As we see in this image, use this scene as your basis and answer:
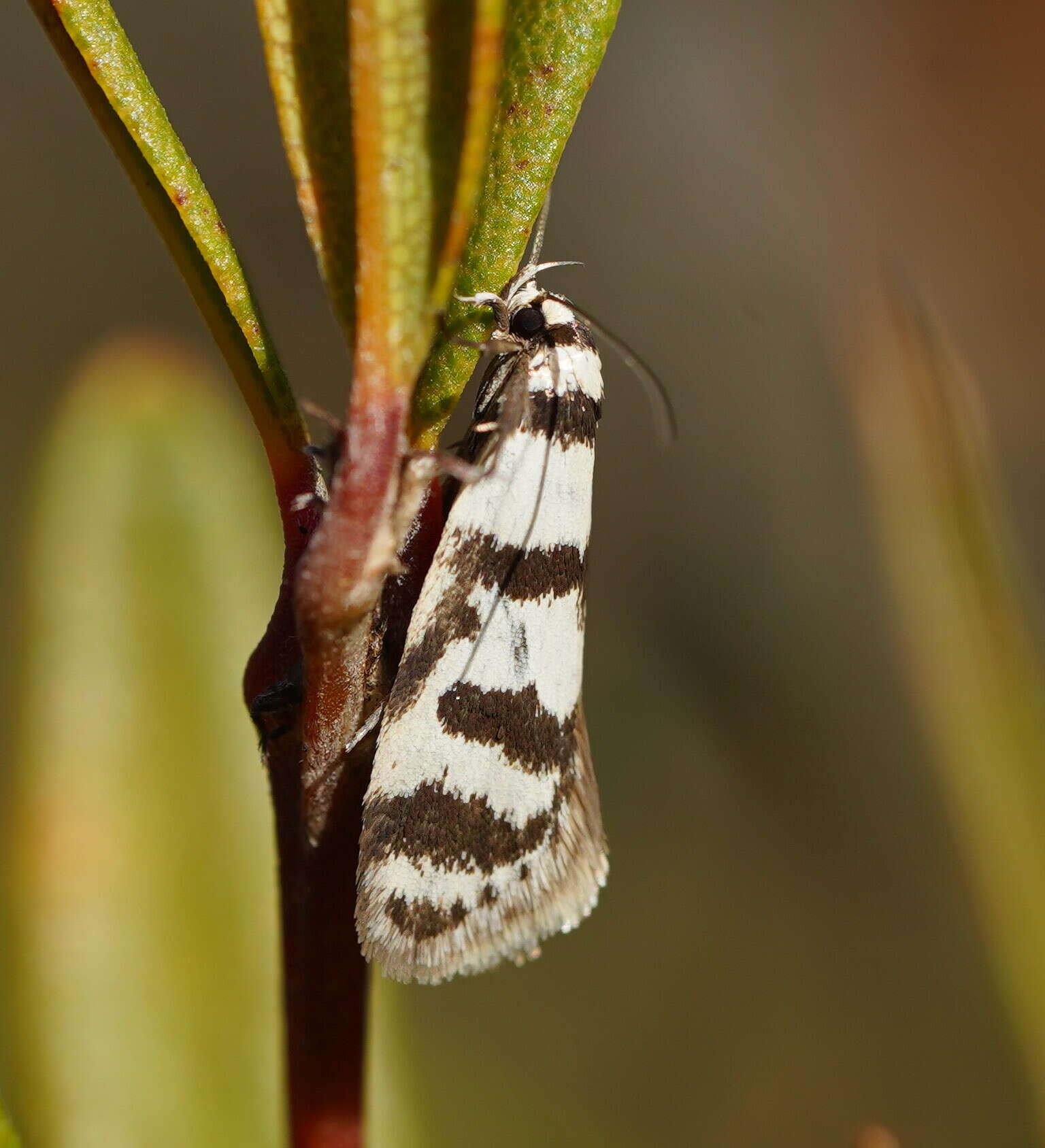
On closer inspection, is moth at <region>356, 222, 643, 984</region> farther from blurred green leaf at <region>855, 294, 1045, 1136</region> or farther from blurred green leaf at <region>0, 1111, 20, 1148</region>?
blurred green leaf at <region>855, 294, 1045, 1136</region>

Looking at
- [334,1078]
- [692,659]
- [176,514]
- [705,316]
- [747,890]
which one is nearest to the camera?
[334,1078]

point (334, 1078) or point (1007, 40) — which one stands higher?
point (1007, 40)

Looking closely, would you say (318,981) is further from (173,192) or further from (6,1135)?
(173,192)

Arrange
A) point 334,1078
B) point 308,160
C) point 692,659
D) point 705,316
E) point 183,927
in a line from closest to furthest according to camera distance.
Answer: point 308,160 → point 334,1078 → point 183,927 → point 692,659 → point 705,316

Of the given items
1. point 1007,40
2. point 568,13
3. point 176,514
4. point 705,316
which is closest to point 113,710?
point 176,514

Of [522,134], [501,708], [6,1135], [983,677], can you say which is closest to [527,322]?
[501,708]

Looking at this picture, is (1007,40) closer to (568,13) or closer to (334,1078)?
(568,13)

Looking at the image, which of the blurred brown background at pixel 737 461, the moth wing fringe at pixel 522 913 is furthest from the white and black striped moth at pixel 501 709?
the blurred brown background at pixel 737 461
